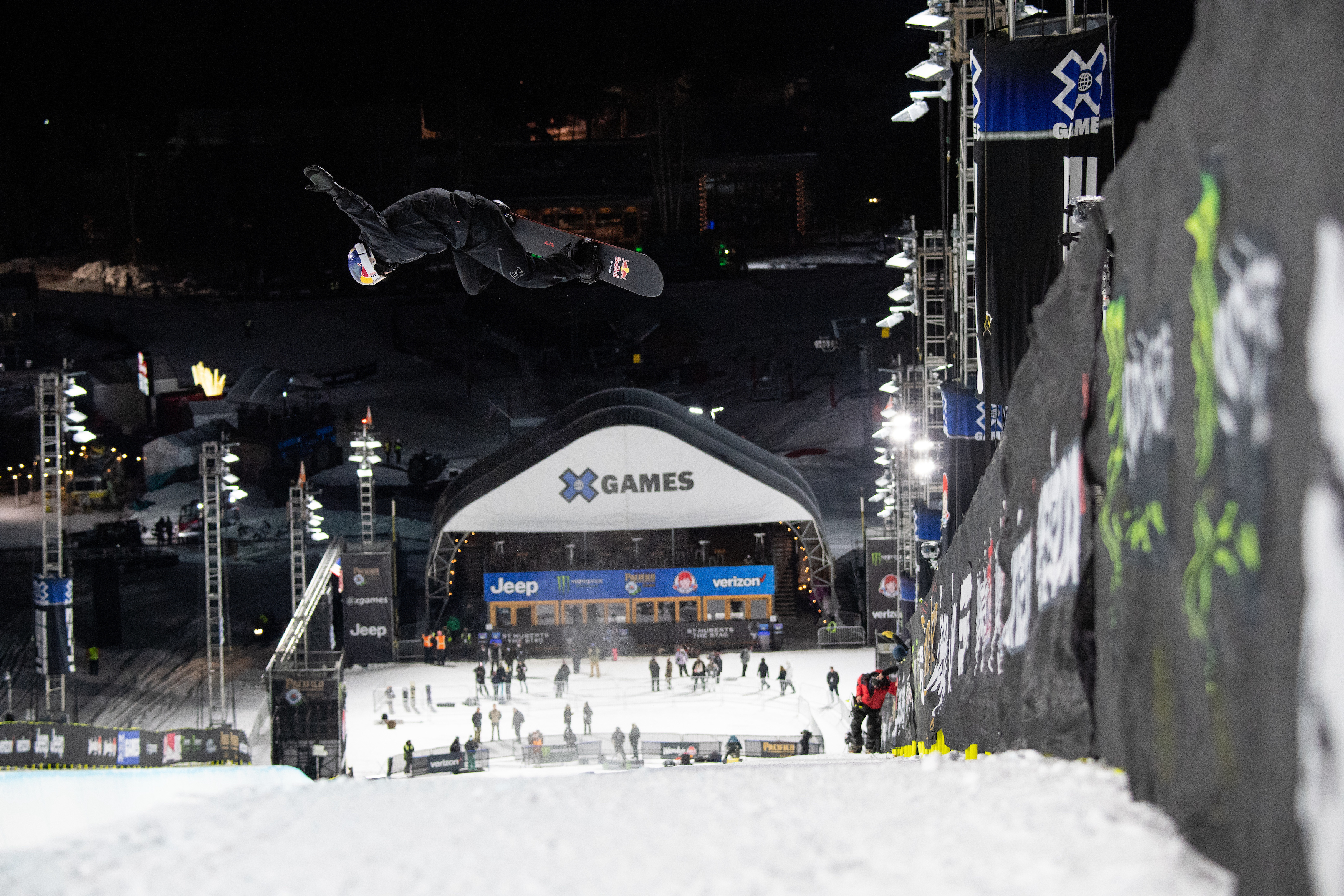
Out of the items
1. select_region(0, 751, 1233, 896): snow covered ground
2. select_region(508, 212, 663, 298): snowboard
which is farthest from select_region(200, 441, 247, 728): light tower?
select_region(0, 751, 1233, 896): snow covered ground

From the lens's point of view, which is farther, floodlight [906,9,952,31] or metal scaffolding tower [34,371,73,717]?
metal scaffolding tower [34,371,73,717]

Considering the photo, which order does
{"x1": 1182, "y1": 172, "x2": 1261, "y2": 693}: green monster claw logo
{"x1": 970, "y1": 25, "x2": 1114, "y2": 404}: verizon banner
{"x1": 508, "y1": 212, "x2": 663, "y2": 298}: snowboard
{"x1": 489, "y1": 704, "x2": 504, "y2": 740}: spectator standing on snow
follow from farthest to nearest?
{"x1": 489, "y1": 704, "x2": 504, "y2": 740}: spectator standing on snow
{"x1": 970, "y1": 25, "x2": 1114, "y2": 404}: verizon banner
{"x1": 508, "y1": 212, "x2": 663, "y2": 298}: snowboard
{"x1": 1182, "y1": 172, "x2": 1261, "y2": 693}: green monster claw logo

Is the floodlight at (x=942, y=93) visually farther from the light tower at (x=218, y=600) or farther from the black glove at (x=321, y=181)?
the light tower at (x=218, y=600)

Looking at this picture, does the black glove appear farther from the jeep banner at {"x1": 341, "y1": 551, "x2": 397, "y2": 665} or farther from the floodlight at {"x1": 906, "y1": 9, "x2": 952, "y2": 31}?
the jeep banner at {"x1": 341, "y1": 551, "x2": 397, "y2": 665}

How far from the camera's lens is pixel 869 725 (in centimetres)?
1381

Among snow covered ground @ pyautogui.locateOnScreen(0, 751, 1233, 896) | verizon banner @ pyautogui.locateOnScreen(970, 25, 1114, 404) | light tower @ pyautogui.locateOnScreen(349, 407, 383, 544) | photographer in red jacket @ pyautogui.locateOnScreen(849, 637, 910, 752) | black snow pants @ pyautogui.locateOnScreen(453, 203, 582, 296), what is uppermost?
verizon banner @ pyautogui.locateOnScreen(970, 25, 1114, 404)

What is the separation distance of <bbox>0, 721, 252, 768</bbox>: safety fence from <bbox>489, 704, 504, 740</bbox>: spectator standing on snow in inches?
174

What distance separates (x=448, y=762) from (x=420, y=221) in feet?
39.3

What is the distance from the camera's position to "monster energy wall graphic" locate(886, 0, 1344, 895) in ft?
8.08

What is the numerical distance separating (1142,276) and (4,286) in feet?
158

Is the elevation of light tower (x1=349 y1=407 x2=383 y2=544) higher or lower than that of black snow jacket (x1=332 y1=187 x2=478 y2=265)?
lower

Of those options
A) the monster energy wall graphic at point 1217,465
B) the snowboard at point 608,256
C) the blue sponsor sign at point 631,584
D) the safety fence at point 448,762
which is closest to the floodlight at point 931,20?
the snowboard at point 608,256

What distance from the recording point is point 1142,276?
12.0 ft

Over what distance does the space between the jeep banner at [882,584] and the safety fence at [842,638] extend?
0.59m
